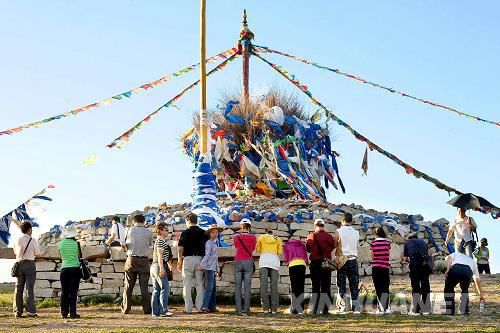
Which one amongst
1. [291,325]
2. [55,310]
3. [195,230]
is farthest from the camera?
[55,310]

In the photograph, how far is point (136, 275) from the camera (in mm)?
14758

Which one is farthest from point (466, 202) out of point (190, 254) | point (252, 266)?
point (190, 254)

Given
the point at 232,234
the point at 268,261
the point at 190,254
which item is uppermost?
the point at 232,234

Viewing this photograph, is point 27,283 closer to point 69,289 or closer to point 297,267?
point 69,289

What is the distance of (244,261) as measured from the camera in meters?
14.7

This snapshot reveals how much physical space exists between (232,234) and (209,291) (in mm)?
5315

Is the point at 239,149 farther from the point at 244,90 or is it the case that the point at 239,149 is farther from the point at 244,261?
the point at 244,261

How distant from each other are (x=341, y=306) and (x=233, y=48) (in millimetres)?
12403

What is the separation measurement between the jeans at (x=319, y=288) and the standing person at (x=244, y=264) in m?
1.14

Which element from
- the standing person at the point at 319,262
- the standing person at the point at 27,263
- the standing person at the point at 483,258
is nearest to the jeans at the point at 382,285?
the standing person at the point at 319,262

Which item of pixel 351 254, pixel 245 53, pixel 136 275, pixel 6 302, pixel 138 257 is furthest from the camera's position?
pixel 245 53

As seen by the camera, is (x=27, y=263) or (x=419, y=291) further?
(x=419, y=291)

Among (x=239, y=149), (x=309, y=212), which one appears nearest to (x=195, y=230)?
(x=309, y=212)

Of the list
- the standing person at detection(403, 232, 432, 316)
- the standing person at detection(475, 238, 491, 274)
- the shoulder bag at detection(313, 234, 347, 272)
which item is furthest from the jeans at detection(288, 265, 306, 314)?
the standing person at detection(475, 238, 491, 274)
